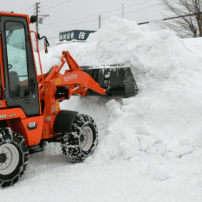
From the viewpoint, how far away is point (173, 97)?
561 cm

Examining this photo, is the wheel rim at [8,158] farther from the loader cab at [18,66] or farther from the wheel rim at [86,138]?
the wheel rim at [86,138]

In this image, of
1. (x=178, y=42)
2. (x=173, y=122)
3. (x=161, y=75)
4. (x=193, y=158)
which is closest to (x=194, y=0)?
(x=178, y=42)

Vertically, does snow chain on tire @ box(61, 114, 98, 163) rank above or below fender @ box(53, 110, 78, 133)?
below

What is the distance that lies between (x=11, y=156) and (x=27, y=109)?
674mm

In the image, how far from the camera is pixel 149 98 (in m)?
5.79

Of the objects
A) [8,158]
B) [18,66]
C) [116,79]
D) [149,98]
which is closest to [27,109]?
[18,66]

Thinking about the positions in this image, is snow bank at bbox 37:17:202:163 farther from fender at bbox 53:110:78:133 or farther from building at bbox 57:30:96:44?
building at bbox 57:30:96:44

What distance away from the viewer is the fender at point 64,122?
183 inches

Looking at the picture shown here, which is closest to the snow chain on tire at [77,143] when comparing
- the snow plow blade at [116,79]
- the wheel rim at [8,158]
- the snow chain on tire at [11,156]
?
the snow chain on tire at [11,156]

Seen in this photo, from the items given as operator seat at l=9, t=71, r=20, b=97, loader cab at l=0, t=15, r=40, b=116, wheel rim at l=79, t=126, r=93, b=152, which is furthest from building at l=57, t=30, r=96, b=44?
operator seat at l=9, t=71, r=20, b=97

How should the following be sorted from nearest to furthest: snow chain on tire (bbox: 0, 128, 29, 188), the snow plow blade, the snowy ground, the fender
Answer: the snowy ground
snow chain on tire (bbox: 0, 128, 29, 188)
the fender
the snow plow blade

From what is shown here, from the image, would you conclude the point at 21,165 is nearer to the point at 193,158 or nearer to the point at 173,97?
the point at 193,158

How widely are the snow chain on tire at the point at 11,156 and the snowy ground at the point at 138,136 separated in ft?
0.45

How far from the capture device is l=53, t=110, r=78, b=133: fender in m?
4.65
